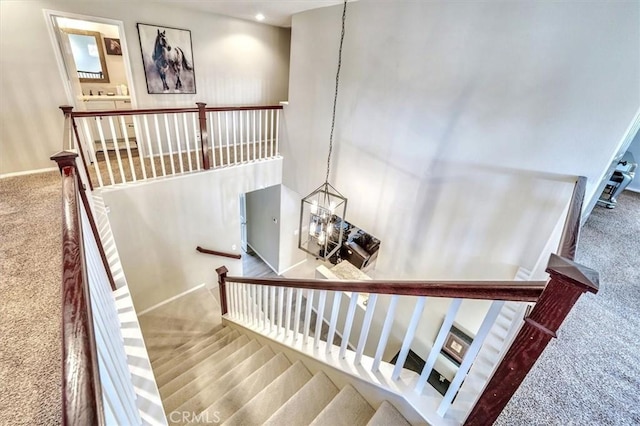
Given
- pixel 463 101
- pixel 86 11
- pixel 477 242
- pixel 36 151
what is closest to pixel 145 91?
pixel 86 11

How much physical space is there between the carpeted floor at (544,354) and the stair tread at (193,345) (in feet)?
6.43

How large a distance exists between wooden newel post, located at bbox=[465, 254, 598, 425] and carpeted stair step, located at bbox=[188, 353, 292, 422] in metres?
1.58

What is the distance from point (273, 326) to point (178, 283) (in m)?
2.75

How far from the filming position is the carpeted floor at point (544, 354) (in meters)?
1.11

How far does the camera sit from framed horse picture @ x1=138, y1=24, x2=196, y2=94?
412 centimetres

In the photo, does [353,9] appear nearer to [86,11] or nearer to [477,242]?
[477,242]

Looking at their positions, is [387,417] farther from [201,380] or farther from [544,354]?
[201,380]

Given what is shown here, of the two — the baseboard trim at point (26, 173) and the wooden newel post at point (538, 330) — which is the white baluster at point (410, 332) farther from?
the baseboard trim at point (26, 173)

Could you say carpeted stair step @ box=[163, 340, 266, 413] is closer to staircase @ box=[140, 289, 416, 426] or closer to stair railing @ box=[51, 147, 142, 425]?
staircase @ box=[140, 289, 416, 426]

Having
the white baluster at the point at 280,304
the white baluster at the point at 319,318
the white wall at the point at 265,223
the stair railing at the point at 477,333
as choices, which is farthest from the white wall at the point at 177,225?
the white baluster at the point at 319,318

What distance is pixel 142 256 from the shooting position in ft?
13.4

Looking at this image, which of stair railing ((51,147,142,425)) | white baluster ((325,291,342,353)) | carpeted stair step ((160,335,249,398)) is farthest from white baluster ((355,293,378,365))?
carpeted stair step ((160,335,249,398))

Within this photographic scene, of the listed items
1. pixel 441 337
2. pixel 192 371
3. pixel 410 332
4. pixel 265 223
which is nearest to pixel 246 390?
pixel 192 371

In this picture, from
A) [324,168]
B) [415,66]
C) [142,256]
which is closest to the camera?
[415,66]
